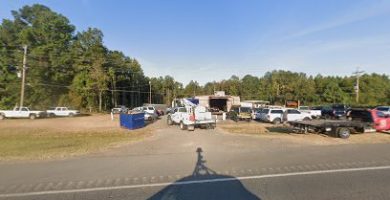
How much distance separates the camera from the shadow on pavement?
6.71 meters

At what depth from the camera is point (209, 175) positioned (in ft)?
28.9

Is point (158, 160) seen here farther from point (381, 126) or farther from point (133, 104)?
point (133, 104)

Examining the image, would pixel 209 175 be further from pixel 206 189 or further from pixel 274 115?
pixel 274 115

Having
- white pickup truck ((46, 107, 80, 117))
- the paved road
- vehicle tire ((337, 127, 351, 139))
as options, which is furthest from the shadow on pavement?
white pickup truck ((46, 107, 80, 117))

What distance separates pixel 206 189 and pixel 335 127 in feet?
45.1

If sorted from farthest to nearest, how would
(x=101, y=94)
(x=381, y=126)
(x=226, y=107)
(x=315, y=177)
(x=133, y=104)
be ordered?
(x=133, y=104) → (x=101, y=94) → (x=226, y=107) → (x=381, y=126) → (x=315, y=177)

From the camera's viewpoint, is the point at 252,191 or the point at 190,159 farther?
the point at 190,159

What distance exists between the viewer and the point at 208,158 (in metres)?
11.7

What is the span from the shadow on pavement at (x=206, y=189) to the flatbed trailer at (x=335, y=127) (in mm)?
12038

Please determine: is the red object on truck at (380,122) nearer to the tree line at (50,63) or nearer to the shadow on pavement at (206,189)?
the shadow on pavement at (206,189)

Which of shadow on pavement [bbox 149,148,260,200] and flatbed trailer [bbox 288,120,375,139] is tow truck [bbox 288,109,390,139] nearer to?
flatbed trailer [bbox 288,120,375,139]

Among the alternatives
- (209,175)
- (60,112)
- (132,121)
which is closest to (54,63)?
(60,112)

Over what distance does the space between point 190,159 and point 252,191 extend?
15.4ft

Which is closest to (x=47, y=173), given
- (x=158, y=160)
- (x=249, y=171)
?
(x=158, y=160)
